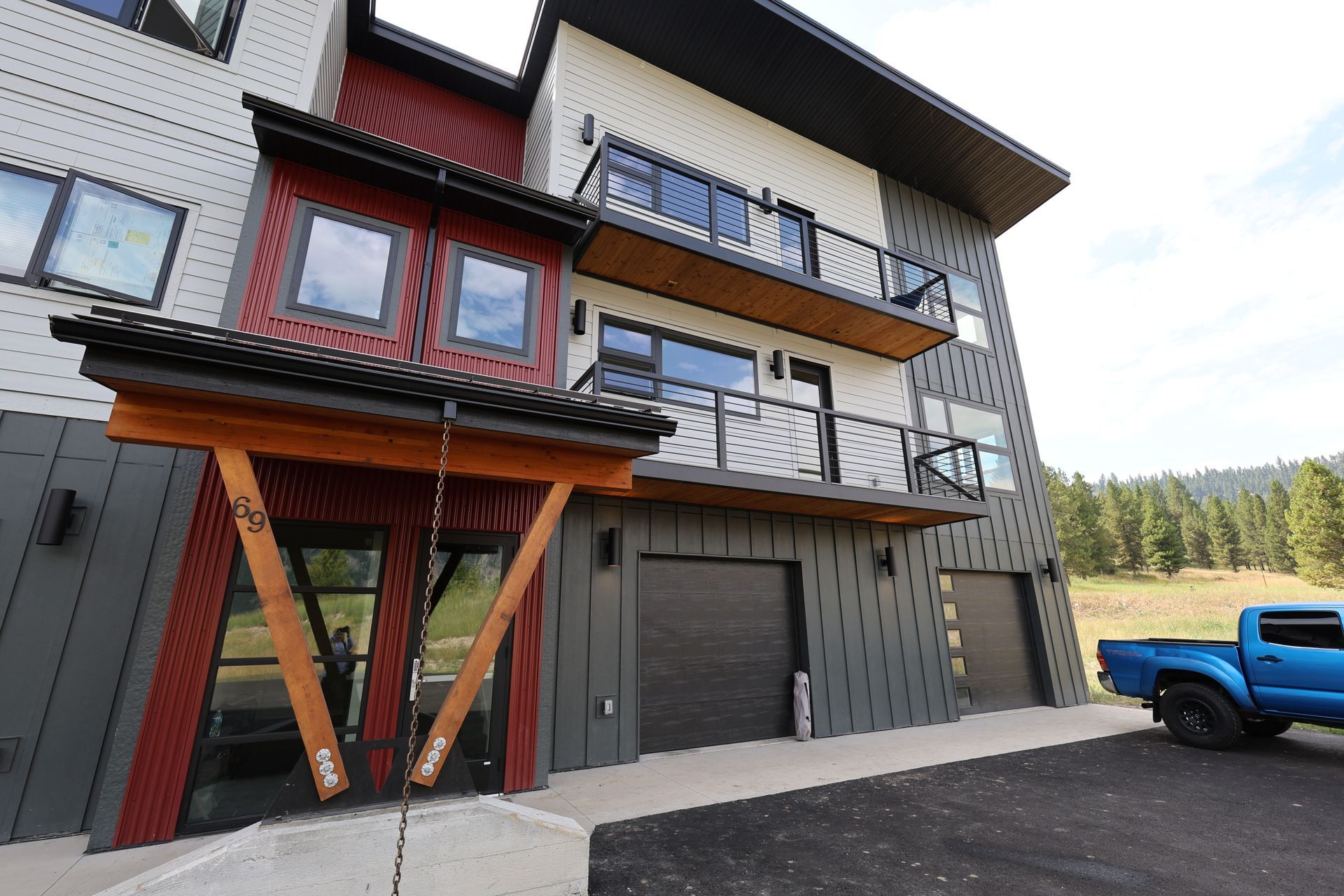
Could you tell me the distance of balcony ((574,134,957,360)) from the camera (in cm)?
685

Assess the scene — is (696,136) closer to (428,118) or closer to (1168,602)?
(428,118)

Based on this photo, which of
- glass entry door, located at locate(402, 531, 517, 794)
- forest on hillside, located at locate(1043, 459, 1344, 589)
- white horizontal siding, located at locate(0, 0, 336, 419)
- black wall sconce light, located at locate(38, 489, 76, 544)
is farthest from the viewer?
forest on hillside, located at locate(1043, 459, 1344, 589)

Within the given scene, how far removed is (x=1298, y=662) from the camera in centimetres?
577

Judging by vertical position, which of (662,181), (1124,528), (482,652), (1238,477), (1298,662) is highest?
(1238,477)

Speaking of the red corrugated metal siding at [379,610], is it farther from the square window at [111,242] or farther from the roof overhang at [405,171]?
the roof overhang at [405,171]

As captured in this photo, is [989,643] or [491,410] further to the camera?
[989,643]

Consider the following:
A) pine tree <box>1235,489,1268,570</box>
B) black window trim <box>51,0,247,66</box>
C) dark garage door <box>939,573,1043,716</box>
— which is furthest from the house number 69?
pine tree <box>1235,489,1268,570</box>

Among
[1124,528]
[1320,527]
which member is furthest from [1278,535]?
[1320,527]

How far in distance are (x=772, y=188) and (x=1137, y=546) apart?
5006 cm

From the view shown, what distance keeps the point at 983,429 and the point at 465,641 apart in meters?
10.5

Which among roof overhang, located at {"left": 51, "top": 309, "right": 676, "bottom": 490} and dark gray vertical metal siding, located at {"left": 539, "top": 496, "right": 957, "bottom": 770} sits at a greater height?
roof overhang, located at {"left": 51, "top": 309, "right": 676, "bottom": 490}

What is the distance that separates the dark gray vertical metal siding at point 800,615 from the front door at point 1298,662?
3653 millimetres

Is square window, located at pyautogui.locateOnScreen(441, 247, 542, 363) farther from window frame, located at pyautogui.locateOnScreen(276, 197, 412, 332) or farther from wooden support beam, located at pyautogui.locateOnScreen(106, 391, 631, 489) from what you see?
wooden support beam, located at pyautogui.locateOnScreen(106, 391, 631, 489)

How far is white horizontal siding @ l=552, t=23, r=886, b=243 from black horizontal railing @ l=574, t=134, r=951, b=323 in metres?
0.61
